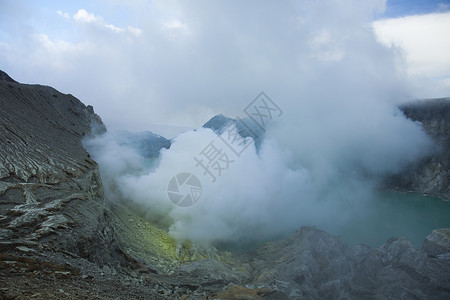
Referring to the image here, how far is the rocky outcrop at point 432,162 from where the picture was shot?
3105 inches

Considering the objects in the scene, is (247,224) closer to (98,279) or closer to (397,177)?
(98,279)

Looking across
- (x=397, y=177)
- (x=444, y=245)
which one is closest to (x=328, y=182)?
(x=397, y=177)

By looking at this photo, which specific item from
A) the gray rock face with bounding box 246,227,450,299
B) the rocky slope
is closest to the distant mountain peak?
the rocky slope

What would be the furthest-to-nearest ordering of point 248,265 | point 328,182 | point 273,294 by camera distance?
point 328,182
point 248,265
point 273,294

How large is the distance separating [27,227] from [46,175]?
377 inches

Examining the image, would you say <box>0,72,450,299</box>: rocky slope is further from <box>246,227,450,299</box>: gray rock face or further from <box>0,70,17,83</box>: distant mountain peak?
<box>0,70,17,83</box>: distant mountain peak

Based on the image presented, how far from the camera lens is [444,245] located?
28.3 m

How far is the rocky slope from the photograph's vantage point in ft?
46.6

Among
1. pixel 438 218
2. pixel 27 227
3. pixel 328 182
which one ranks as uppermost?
pixel 328 182

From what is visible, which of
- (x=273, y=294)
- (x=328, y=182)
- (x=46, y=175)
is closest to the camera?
(x=273, y=294)

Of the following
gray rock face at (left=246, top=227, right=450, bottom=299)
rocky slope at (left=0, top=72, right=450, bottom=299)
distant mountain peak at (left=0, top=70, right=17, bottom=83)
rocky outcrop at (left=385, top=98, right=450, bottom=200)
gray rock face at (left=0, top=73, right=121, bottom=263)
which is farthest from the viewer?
rocky outcrop at (left=385, top=98, right=450, bottom=200)

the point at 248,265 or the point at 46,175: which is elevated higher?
the point at 46,175

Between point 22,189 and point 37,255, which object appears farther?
point 22,189

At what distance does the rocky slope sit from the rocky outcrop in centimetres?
6245
